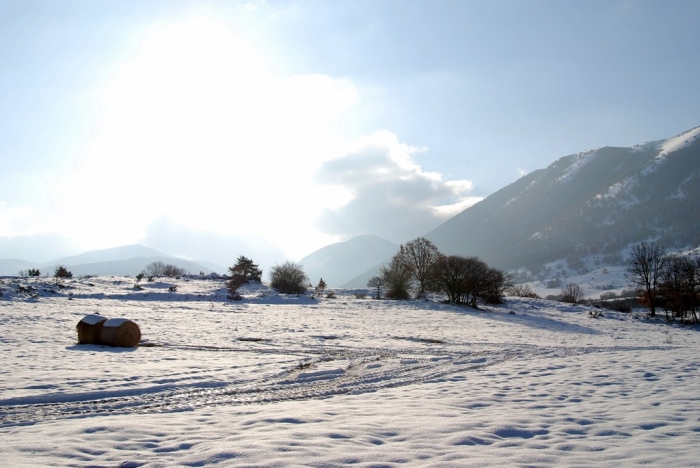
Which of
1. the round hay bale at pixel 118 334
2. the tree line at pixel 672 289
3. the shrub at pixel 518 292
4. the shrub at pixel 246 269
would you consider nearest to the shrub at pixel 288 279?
the shrub at pixel 246 269

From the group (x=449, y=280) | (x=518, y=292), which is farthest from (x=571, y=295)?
(x=449, y=280)

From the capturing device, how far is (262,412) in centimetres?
751

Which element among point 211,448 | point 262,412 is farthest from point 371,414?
point 211,448

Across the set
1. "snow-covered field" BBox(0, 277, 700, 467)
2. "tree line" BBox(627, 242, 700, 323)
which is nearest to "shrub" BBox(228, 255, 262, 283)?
"snow-covered field" BBox(0, 277, 700, 467)

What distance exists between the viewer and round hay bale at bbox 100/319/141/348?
1484cm

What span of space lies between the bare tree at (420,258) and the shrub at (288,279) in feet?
45.2

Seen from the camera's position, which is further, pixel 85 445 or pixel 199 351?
pixel 199 351

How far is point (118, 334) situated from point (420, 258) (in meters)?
42.7

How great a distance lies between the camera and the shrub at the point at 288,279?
4603 centimetres

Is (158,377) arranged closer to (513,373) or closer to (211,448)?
(211,448)

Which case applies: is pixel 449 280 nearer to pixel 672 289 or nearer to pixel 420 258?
pixel 420 258

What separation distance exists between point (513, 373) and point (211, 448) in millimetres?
8888

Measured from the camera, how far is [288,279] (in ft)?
155

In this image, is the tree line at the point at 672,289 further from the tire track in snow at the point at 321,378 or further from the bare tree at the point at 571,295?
the tire track in snow at the point at 321,378
